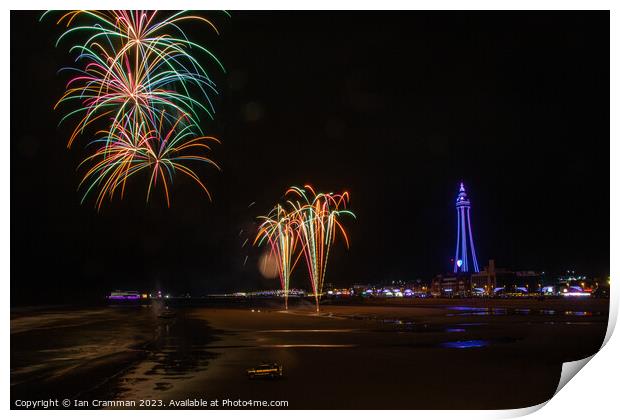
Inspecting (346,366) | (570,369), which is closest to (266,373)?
(346,366)

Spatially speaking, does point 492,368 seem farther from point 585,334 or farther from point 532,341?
point 585,334

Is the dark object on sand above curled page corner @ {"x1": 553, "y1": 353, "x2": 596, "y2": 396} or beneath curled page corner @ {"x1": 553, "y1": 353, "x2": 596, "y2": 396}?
above

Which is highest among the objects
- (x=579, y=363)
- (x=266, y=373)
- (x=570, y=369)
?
(x=266, y=373)

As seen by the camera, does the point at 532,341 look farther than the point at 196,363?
Yes

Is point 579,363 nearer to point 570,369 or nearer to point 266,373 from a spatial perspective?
point 570,369

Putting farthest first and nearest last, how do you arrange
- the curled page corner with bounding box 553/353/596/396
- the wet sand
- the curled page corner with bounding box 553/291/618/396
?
the curled page corner with bounding box 553/291/618/396 < the curled page corner with bounding box 553/353/596/396 < the wet sand

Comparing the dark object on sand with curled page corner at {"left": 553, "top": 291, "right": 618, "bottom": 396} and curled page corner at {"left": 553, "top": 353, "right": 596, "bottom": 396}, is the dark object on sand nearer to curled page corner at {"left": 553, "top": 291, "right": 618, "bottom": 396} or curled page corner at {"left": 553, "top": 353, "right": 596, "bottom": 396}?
curled page corner at {"left": 553, "top": 291, "right": 618, "bottom": 396}

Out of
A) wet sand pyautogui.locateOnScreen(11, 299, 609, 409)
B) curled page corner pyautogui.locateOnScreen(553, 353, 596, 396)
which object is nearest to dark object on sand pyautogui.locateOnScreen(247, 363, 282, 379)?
wet sand pyautogui.locateOnScreen(11, 299, 609, 409)

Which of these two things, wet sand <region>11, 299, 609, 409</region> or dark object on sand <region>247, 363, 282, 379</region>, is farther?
dark object on sand <region>247, 363, 282, 379</region>

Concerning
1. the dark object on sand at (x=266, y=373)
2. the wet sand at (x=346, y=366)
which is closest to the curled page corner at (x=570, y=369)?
the wet sand at (x=346, y=366)

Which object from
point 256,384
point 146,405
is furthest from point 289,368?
point 146,405
